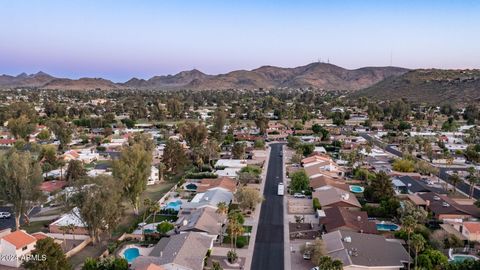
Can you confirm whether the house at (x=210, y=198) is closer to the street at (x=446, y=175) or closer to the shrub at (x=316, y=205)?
the shrub at (x=316, y=205)

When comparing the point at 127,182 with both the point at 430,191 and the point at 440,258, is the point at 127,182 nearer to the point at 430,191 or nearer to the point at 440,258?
the point at 440,258

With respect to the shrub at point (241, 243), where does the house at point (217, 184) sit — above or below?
above

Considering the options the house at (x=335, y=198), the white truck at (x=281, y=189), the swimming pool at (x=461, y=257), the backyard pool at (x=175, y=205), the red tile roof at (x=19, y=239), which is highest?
the red tile roof at (x=19, y=239)

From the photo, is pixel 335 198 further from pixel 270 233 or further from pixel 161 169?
pixel 161 169

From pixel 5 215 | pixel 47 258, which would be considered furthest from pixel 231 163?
pixel 47 258

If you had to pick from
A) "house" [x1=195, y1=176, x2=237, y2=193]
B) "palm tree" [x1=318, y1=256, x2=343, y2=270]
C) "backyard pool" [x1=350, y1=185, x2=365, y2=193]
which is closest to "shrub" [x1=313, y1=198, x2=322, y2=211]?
"backyard pool" [x1=350, y1=185, x2=365, y2=193]

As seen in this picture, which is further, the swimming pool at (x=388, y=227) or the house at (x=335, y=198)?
the house at (x=335, y=198)

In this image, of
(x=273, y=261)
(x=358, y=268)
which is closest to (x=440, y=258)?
(x=358, y=268)

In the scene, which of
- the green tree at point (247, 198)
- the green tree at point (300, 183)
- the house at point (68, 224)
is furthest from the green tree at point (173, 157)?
the house at point (68, 224)
